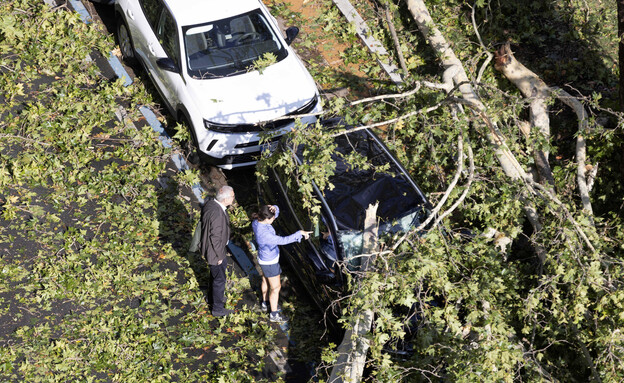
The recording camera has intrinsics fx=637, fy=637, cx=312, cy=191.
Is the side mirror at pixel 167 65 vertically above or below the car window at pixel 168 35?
below

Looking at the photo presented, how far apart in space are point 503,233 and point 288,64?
13.2 ft

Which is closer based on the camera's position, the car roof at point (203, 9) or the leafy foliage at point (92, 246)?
the leafy foliage at point (92, 246)

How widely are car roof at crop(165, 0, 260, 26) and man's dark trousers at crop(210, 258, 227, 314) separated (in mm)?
3909

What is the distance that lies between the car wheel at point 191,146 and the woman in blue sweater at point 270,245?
214cm

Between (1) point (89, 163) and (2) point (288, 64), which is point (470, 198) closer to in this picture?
(2) point (288, 64)

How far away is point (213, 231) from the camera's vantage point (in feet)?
25.0

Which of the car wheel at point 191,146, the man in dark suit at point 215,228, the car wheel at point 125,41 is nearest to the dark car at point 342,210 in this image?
the man in dark suit at point 215,228

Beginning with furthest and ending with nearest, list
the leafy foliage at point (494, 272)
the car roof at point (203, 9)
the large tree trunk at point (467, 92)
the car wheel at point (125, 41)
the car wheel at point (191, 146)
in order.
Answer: the car wheel at point (125, 41), the car roof at point (203, 9), the car wheel at point (191, 146), the large tree trunk at point (467, 92), the leafy foliage at point (494, 272)

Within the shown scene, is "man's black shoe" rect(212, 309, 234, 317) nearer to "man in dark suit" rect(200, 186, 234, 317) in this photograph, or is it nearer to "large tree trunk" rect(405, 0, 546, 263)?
"man in dark suit" rect(200, 186, 234, 317)

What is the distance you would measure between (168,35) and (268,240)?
397 centimetres

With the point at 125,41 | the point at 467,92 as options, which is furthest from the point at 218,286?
the point at 125,41

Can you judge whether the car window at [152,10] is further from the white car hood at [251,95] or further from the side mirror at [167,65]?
the white car hood at [251,95]

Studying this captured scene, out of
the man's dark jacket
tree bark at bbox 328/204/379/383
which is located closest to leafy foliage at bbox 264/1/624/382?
tree bark at bbox 328/204/379/383

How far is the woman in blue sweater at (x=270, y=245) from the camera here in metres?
7.62
